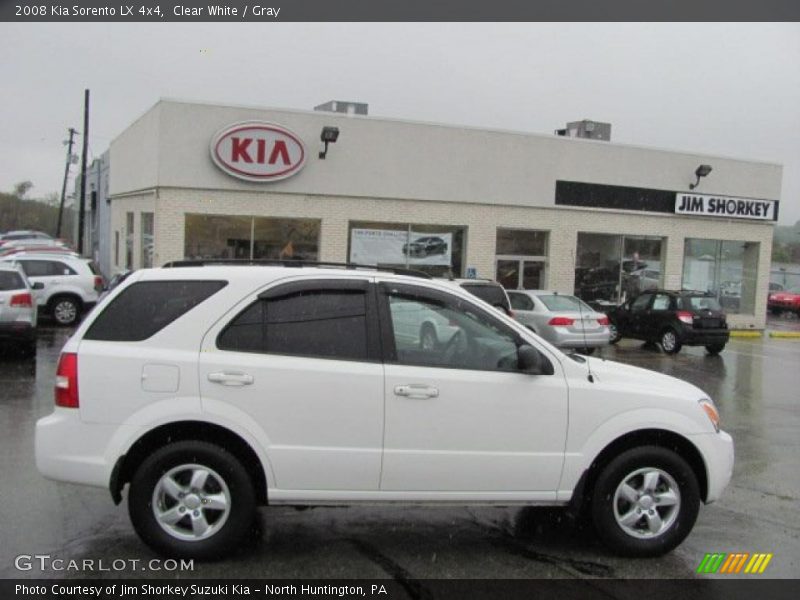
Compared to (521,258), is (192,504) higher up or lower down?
lower down

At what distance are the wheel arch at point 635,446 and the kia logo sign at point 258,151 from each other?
48.1 feet

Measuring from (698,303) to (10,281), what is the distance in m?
14.2

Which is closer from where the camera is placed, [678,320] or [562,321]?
[562,321]

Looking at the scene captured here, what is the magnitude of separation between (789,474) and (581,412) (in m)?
3.58

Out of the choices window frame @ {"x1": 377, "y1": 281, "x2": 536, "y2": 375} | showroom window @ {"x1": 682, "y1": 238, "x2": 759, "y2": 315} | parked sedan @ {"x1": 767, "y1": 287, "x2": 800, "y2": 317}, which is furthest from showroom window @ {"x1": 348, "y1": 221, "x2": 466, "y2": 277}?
parked sedan @ {"x1": 767, "y1": 287, "x2": 800, "y2": 317}

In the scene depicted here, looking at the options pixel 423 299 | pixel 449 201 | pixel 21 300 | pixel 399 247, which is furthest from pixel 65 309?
pixel 423 299

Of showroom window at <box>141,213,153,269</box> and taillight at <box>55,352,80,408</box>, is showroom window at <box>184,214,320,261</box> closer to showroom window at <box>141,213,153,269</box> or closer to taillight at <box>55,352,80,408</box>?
showroom window at <box>141,213,153,269</box>

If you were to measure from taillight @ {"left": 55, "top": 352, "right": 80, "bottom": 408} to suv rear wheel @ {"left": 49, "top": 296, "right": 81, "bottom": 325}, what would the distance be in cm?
1447

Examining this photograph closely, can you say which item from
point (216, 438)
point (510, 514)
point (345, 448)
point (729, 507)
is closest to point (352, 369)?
point (345, 448)

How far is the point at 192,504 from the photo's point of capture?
4641 millimetres

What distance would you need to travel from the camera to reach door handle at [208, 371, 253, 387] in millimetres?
4668

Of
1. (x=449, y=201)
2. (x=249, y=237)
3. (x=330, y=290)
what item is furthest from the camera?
(x=449, y=201)

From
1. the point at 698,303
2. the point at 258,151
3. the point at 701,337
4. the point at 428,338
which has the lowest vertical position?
the point at 701,337

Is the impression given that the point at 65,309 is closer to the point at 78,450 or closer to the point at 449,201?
the point at 449,201
